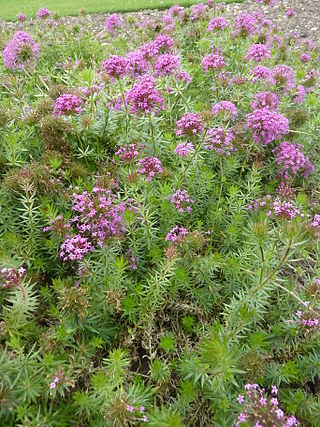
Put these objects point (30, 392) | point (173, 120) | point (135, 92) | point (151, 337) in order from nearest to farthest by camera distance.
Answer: point (30, 392)
point (151, 337)
point (135, 92)
point (173, 120)

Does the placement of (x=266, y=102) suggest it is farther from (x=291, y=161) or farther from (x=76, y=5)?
(x=76, y=5)

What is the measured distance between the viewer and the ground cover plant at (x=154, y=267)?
200cm

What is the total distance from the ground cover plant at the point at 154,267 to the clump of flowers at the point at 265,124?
17 millimetres

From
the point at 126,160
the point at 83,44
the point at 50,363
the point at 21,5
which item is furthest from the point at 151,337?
the point at 21,5

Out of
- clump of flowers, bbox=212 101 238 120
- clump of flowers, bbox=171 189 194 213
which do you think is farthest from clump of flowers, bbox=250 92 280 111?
clump of flowers, bbox=171 189 194 213

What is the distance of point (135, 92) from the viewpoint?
2.89 meters

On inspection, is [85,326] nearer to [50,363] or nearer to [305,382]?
[50,363]

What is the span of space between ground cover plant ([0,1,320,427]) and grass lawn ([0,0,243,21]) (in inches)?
284

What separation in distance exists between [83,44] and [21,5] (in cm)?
723

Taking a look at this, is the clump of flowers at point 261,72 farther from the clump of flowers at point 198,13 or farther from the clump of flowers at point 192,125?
the clump of flowers at point 198,13

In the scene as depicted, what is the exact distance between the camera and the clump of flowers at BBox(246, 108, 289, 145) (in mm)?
3051

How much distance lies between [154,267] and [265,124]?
1486 mm

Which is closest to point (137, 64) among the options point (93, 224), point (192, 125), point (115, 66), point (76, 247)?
point (115, 66)

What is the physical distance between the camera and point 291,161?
345cm
